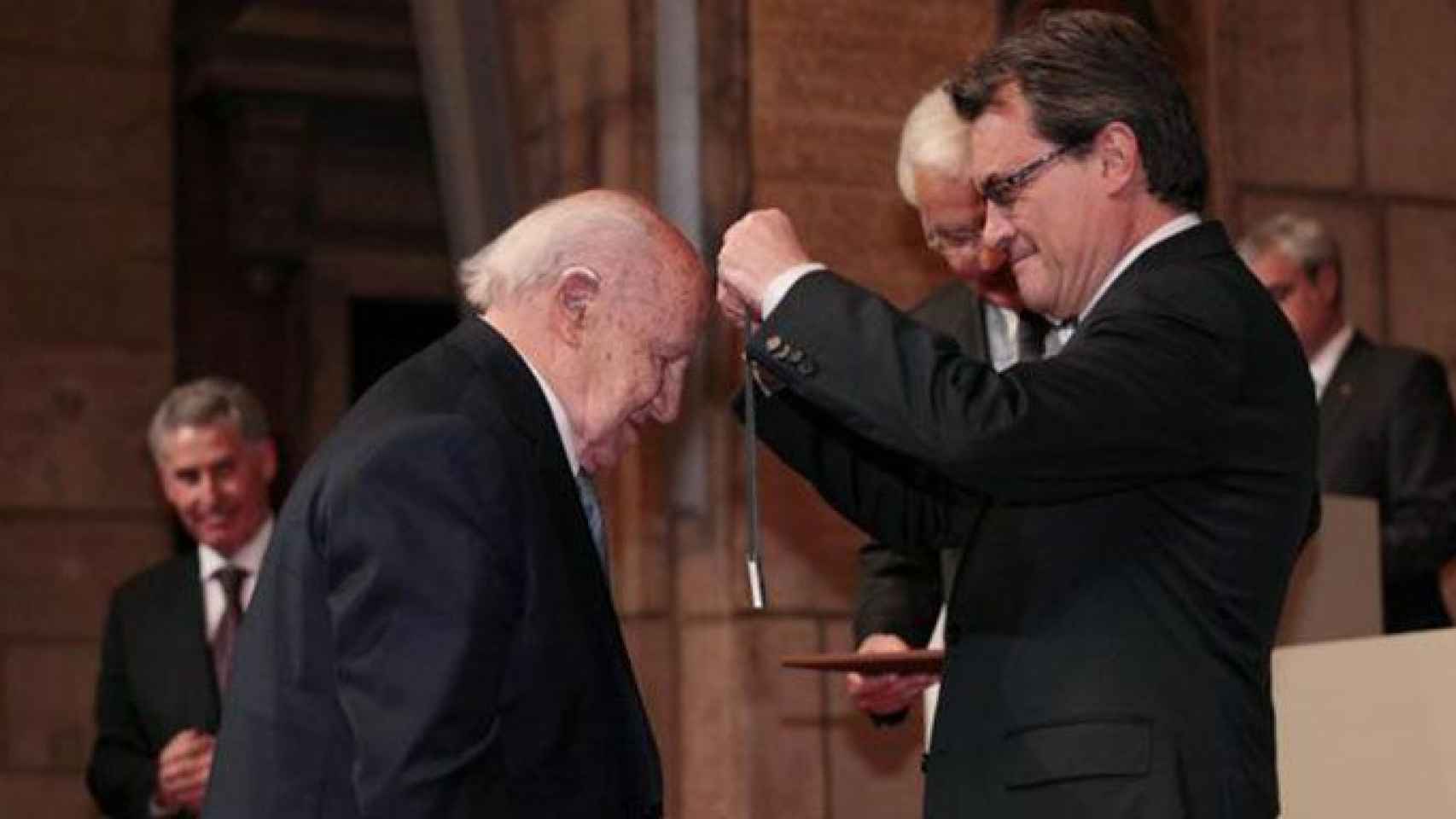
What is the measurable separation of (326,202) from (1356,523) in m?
6.83

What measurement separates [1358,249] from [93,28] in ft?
13.9

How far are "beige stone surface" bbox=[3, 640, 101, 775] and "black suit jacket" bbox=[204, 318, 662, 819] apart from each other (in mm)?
6163

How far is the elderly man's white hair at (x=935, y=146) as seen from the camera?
455 centimetres

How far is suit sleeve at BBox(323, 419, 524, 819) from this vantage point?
278 centimetres

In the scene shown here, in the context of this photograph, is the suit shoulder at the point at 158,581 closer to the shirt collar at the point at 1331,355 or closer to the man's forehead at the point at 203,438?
the man's forehead at the point at 203,438

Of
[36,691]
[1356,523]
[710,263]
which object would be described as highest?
[710,263]

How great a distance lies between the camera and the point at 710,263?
19.6 ft

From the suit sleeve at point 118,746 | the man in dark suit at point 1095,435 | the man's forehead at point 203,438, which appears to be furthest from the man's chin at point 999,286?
the man's forehead at point 203,438

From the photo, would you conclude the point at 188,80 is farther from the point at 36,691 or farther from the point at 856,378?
the point at 856,378

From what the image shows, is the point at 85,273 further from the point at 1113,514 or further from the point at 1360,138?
the point at 1113,514

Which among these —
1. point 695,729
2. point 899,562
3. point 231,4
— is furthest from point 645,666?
point 231,4

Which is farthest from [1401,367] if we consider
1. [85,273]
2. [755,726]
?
[85,273]

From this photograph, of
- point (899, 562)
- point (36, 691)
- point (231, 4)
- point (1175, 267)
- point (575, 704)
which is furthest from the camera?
point (231, 4)

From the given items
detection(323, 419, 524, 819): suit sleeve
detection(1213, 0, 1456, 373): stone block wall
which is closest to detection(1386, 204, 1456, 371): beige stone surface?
detection(1213, 0, 1456, 373): stone block wall
